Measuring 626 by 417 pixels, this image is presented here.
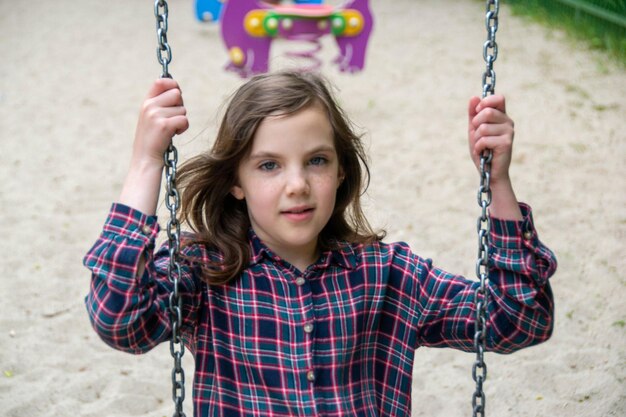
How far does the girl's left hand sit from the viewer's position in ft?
6.60

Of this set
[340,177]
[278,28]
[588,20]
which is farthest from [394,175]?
[588,20]

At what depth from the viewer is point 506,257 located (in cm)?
204

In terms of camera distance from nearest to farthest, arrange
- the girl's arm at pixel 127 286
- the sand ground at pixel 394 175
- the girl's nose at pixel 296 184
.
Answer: the girl's arm at pixel 127 286 < the girl's nose at pixel 296 184 < the sand ground at pixel 394 175

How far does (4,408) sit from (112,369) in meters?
0.49

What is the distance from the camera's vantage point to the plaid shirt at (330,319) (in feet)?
6.63

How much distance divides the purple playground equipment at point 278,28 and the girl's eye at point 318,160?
5.11 meters

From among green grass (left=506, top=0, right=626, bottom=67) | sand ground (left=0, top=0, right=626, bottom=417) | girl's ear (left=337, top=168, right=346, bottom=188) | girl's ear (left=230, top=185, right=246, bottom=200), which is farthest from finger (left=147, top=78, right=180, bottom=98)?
green grass (left=506, top=0, right=626, bottom=67)

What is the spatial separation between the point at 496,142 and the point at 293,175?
455mm

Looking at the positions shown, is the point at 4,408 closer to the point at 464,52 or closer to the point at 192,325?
the point at 192,325

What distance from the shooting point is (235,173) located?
216 cm

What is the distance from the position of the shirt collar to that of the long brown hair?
0.06ft

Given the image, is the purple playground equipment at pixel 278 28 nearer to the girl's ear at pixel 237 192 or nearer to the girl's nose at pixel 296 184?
the girl's ear at pixel 237 192

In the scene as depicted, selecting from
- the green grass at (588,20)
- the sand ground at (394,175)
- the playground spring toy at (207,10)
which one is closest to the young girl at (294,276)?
the sand ground at (394,175)

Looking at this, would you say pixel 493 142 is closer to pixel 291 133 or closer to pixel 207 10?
pixel 291 133
